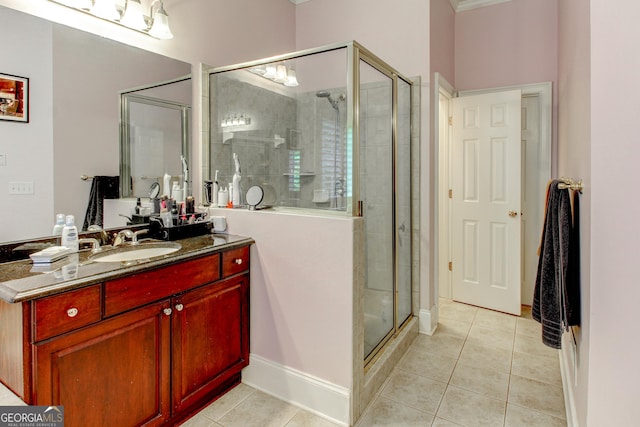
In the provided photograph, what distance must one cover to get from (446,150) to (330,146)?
1.80 metres

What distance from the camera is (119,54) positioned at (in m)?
2.03

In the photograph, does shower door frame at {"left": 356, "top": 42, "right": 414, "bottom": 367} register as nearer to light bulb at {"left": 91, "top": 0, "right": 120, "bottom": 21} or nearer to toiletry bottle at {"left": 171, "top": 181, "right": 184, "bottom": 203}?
toiletry bottle at {"left": 171, "top": 181, "right": 184, "bottom": 203}

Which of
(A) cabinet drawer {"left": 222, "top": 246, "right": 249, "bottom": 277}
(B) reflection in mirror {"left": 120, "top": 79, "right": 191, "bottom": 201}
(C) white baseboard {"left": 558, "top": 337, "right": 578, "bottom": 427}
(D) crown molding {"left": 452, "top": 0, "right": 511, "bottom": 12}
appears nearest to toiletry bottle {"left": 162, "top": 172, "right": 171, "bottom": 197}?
(B) reflection in mirror {"left": 120, "top": 79, "right": 191, "bottom": 201}

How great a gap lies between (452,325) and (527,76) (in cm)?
235

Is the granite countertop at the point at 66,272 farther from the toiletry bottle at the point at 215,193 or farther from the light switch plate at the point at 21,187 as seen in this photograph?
the toiletry bottle at the point at 215,193

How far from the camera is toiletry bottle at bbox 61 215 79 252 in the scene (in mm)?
1724

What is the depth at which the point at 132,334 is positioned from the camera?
60.3 inches

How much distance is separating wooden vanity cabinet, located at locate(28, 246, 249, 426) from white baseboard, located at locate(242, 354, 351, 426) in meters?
0.10

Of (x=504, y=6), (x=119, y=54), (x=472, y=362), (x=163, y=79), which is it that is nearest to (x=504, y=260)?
(x=472, y=362)

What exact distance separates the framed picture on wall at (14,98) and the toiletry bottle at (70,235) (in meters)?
0.50

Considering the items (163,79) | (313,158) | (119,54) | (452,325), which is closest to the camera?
(119,54)

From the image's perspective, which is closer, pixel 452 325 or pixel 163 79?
pixel 163 79

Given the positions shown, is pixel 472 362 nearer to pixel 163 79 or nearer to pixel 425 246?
pixel 425 246

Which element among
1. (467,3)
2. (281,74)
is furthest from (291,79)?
(467,3)
